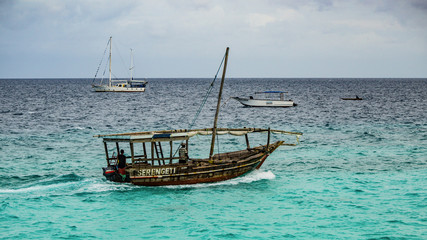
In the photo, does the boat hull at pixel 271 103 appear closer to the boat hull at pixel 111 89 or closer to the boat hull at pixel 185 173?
the boat hull at pixel 185 173

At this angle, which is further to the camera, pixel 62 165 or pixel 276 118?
pixel 276 118

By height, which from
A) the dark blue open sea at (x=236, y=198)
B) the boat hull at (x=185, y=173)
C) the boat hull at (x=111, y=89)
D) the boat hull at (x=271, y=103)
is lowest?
the dark blue open sea at (x=236, y=198)

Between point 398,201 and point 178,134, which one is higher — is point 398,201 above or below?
below

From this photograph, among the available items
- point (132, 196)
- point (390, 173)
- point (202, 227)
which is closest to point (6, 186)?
point (132, 196)

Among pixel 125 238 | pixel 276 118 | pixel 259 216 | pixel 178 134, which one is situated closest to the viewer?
pixel 125 238

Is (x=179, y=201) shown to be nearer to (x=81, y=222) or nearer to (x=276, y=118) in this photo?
(x=81, y=222)

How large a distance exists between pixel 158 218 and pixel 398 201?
12.2 m

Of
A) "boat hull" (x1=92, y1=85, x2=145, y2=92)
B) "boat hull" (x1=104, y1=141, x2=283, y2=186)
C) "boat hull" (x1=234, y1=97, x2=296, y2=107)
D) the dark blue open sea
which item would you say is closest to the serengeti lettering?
"boat hull" (x1=104, y1=141, x2=283, y2=186)

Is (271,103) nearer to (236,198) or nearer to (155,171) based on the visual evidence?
(155,171)

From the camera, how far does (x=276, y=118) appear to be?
6506 centimetres

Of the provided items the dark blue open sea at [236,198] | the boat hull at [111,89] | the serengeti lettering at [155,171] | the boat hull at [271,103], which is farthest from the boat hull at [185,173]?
the boat hull at [111,89]

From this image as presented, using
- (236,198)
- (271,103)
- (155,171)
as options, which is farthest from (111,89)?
(236,198)

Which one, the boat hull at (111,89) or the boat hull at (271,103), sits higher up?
the boat hull at (111,89)

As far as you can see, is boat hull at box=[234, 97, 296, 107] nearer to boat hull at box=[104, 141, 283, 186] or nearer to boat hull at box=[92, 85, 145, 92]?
boat hull at box=[104, 141, 283, 186]
